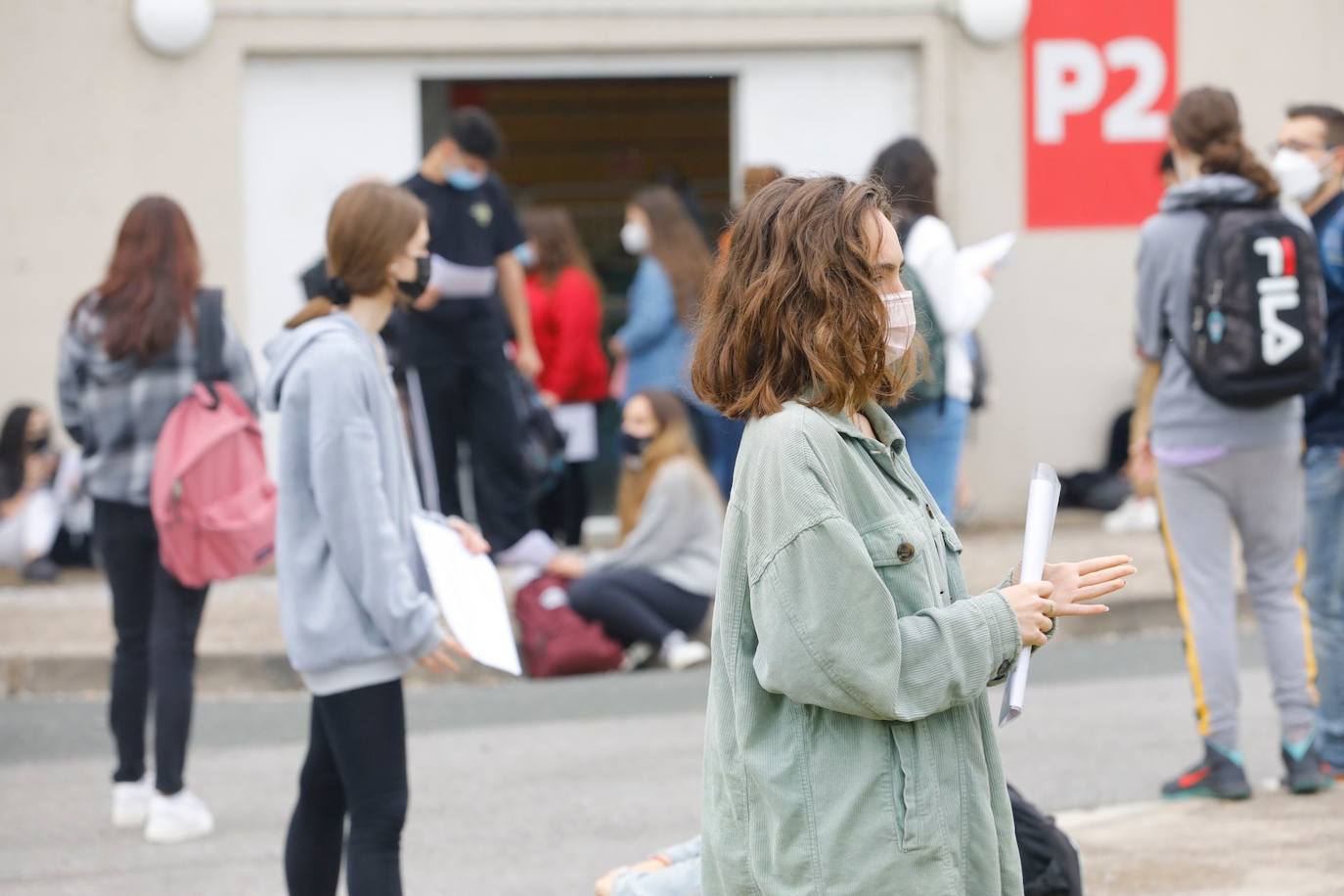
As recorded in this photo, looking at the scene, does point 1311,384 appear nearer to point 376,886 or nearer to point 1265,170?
point 1265,170

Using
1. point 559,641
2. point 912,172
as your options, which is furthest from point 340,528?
point 559,641

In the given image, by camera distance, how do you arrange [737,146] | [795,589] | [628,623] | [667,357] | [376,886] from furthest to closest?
[737,146] → [667,357] → [628,623] → [376,886] → [795,589]

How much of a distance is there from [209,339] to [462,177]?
10.9ft

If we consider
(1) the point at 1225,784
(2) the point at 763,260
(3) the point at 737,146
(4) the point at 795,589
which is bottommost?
(1) the point at 1225,784

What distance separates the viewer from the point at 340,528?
4.16 m

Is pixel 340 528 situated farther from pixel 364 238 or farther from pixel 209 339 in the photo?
pixel 209 339

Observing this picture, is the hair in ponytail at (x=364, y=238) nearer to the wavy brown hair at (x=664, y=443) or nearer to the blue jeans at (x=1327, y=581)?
the blue jeans at (x=1327, y=581)

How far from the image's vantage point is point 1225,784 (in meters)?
5.83

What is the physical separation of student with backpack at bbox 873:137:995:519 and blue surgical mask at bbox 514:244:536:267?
3435 millimetres

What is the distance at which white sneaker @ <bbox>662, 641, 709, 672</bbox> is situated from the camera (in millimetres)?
8578

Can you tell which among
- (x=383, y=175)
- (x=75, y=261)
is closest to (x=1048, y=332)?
(x=383, y=175)

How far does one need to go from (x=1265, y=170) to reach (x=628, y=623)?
3.74 metres

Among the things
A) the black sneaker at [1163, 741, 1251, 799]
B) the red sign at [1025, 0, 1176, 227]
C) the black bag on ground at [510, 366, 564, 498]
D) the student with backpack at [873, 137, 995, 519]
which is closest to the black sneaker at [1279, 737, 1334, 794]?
the black sneaker at [1163, 741, 1251, 799]

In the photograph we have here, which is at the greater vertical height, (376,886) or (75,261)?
(75,261)
